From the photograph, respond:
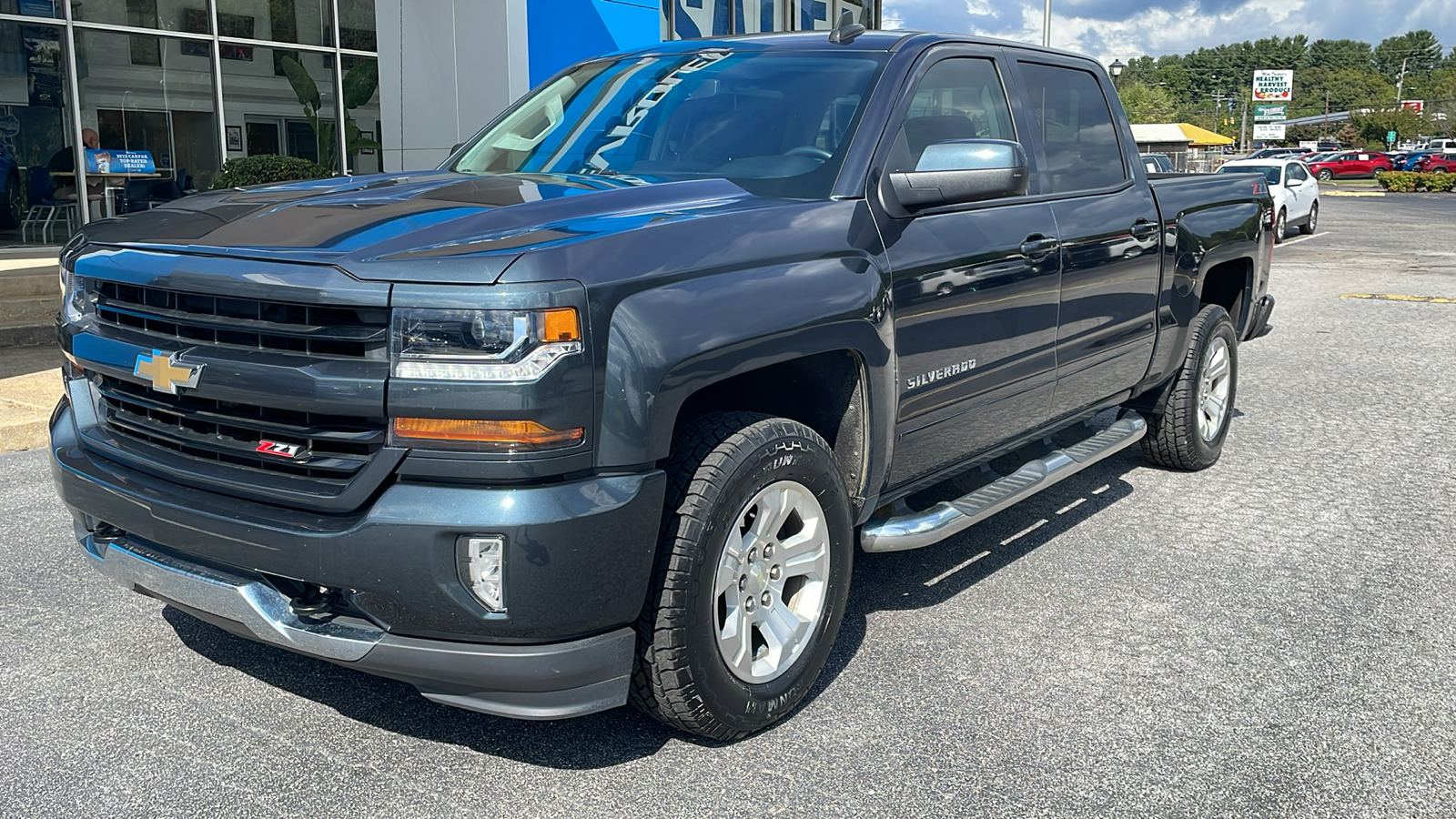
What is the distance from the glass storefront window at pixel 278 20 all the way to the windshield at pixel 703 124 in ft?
42.9

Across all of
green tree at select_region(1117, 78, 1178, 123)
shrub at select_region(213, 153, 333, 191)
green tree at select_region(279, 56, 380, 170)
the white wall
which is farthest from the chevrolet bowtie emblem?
green tree at select_region(1117, 78, 1178, 123)

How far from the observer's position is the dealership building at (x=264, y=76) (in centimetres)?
1439

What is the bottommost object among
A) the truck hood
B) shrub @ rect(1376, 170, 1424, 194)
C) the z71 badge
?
shrub @ rect(1376, 170, 1424, 194)

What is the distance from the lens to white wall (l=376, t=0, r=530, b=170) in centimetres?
1418

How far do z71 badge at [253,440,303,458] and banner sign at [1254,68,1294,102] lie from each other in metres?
114

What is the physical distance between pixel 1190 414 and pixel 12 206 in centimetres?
1369

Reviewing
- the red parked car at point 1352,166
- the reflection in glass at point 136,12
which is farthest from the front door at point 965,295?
the red parked car at point 1352,166

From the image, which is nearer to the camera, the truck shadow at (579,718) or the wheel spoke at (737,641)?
the wheel spoke at (737,641)

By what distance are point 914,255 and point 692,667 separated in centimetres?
147

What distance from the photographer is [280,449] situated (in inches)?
115

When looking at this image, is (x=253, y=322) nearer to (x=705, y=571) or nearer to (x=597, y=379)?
(x=597, y=379)

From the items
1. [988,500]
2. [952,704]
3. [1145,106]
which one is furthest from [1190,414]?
[1145,106]

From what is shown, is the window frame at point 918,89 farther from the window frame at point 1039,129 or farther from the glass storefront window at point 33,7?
the glass storefront window at point 33,7

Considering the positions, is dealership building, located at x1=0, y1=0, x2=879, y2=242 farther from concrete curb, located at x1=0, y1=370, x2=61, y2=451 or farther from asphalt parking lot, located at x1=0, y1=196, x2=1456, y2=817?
asphalt parking lot, located at x1=0, y1=196, x2=1456, y2=817
